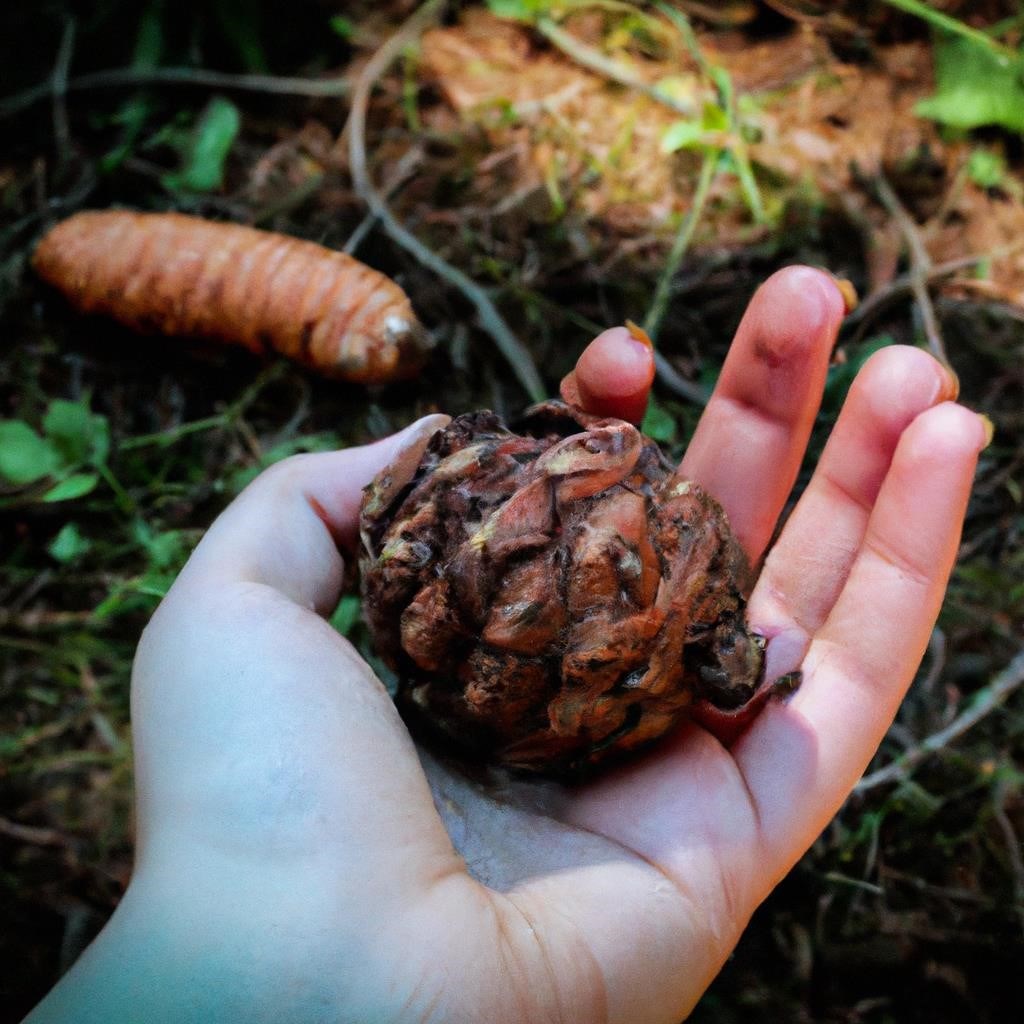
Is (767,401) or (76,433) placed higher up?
(767,401)

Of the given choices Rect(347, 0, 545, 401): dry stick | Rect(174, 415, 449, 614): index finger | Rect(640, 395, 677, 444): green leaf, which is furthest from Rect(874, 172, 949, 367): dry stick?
Rect(174, 415, 449, 614): index finger

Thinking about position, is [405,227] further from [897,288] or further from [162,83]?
[897,288]

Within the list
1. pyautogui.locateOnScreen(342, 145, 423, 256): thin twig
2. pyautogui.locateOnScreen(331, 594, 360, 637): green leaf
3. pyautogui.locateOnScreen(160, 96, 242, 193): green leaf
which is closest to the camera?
pyautogui.locateOnScreen(331, 594, 360, 637): green leaf

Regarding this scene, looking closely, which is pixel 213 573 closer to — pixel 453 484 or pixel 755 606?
pixel 453 484

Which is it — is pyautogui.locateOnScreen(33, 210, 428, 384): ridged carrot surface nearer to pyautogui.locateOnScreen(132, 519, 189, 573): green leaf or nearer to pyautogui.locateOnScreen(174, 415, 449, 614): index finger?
pyautogui.locateOnScreen(132, 519, 189, 573): green leaf

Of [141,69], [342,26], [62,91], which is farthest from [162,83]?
[342,26]

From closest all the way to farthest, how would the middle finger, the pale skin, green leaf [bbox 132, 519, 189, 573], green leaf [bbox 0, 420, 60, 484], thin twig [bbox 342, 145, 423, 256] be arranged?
1. the pale skin
2. the middle finger
3. green leaf [bbox 132, 519, 189, 573]
4. green leaf [bbox 0, 420, 60, 484]
5. thin twig [bbox 342, 145, 423, 256]
